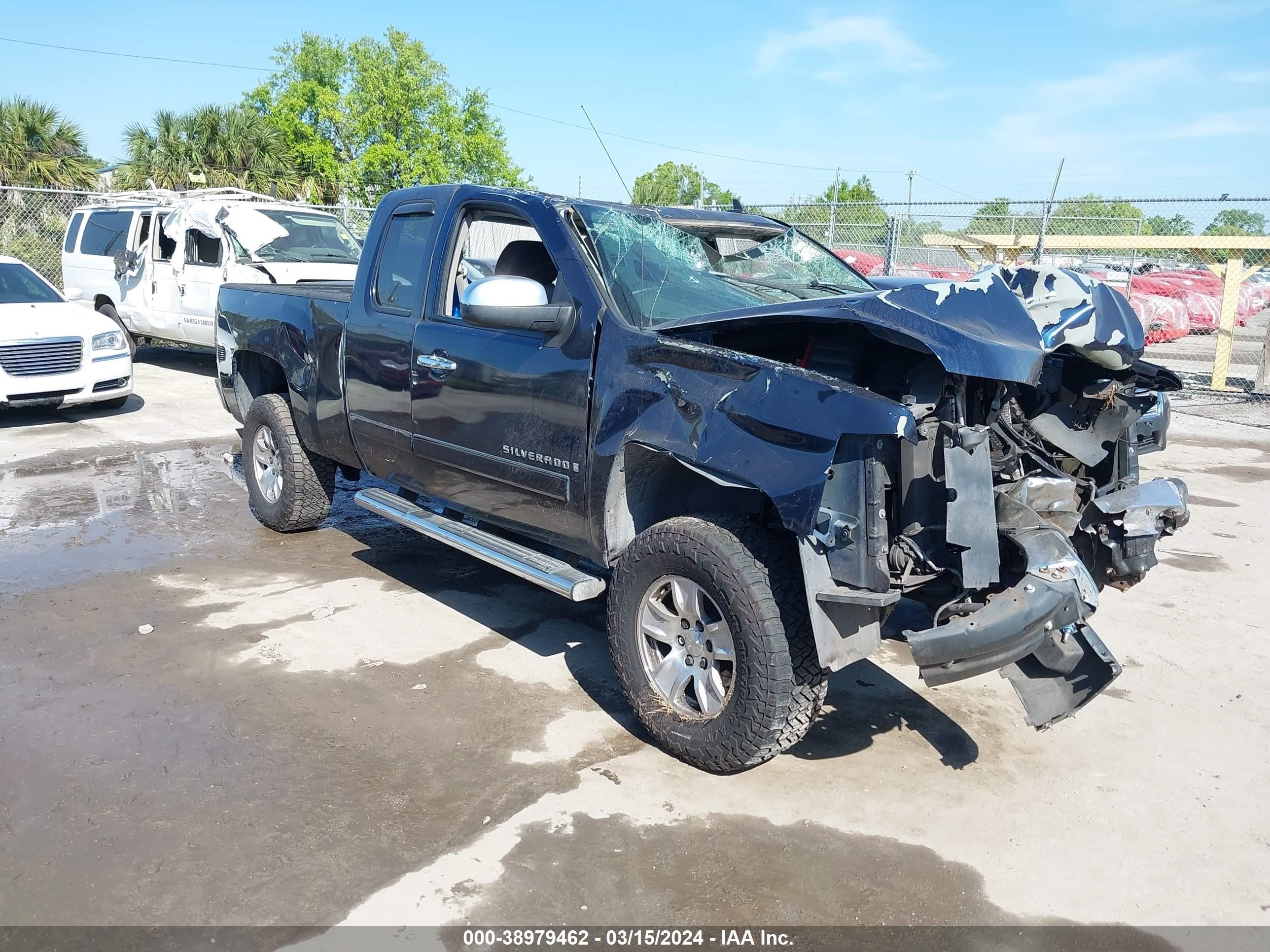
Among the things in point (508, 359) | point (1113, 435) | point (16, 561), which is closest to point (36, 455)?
point (16, 561)

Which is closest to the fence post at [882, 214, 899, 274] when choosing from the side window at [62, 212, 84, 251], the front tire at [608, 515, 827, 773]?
the front tire at [608, 515, 827, 773]

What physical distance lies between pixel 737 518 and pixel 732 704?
2.19 feet

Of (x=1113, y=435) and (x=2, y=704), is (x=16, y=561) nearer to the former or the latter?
(x=2, y=704)

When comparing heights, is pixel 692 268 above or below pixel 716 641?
above

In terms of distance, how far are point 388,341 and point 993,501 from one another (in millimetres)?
3182

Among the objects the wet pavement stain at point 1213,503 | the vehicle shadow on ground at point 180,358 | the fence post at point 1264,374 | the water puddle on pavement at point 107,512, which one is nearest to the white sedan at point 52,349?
the water puddle on pavement at point 107,512

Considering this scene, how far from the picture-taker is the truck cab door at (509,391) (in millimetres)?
4223

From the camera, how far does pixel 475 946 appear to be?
2.84 metres

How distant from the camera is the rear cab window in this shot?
5.16 meters

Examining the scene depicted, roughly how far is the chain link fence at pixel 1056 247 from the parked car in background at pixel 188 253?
2357 mm

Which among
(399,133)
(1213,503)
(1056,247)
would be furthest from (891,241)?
(399,133)

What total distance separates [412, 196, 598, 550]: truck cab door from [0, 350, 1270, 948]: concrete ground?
0.80 meters

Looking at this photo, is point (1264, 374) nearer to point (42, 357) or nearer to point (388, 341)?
point (388, 341)

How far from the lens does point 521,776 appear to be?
3744 mm
